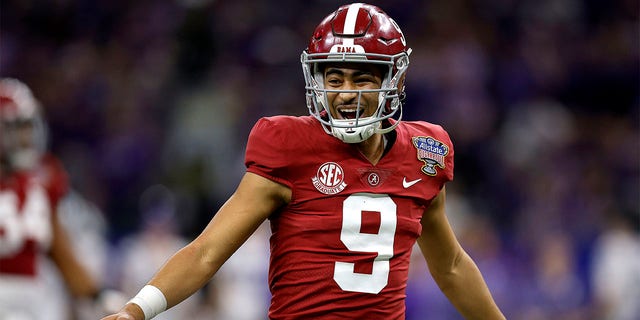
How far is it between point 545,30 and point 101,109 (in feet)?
14.3

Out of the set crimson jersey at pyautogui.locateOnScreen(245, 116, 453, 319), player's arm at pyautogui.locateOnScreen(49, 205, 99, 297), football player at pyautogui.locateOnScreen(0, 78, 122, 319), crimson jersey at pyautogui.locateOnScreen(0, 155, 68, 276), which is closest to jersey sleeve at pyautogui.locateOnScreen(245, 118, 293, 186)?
crimson jersey at pyautogui.locateOnScreen(245, 116, 453, 319)

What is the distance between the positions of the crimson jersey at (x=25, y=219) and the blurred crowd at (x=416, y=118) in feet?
6.69

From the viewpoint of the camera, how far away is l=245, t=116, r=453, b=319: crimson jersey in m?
3.28

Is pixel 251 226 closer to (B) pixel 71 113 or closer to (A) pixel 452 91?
(A) pixel 452 91

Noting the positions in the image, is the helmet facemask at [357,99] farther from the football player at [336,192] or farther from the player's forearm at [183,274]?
the player's forearm at [183,274]

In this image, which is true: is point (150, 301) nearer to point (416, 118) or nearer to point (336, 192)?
point (336, 192)

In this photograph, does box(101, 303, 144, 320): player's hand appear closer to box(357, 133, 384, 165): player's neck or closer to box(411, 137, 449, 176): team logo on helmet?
box(357, 133, 384, 165): player's neck

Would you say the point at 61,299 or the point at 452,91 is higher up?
the point at 452,91

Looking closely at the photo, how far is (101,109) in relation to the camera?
1091 cm

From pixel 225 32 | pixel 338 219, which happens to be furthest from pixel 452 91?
pixel 338 219

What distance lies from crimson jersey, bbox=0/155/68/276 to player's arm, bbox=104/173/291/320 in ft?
8.69

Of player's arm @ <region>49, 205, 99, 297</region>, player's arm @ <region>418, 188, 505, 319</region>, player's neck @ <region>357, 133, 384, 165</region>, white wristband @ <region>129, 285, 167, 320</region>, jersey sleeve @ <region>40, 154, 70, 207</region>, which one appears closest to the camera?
white wristband @ <region>129, 285, 167, 320</region>

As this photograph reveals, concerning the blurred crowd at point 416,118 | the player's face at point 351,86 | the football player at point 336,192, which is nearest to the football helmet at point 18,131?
the blurred crowd at point 416,118

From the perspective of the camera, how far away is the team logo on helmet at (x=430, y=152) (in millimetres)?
3504
